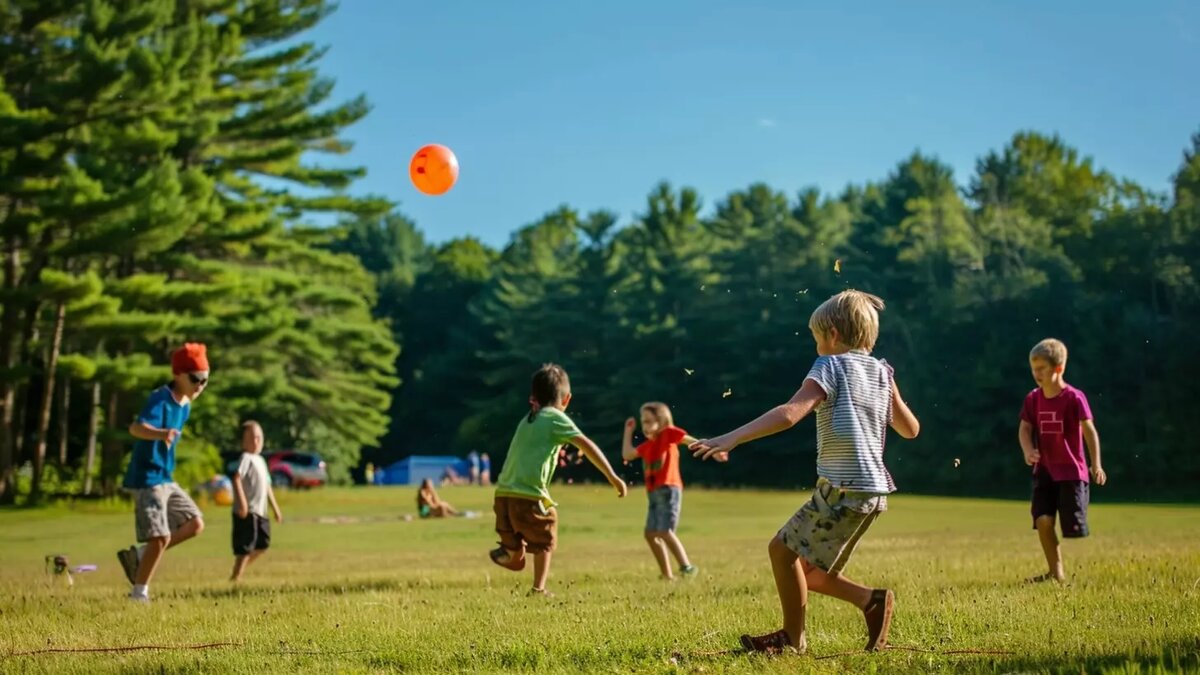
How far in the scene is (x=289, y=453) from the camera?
59500 mm

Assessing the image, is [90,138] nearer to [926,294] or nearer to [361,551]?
[361,551]

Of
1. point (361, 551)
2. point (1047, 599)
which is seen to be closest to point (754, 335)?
point (361, 551)

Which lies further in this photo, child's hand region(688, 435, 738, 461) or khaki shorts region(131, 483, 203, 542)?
khaki shorts region(131, 483, 203, 542)

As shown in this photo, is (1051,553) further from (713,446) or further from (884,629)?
(713,446)

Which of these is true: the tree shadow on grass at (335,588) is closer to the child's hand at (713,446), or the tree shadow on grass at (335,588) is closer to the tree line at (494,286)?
the child's hand at (713,446)

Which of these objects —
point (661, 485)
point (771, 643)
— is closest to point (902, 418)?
point (771, 643)

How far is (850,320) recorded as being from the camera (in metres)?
6.56

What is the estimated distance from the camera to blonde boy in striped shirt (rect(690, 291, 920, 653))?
6.31 meters

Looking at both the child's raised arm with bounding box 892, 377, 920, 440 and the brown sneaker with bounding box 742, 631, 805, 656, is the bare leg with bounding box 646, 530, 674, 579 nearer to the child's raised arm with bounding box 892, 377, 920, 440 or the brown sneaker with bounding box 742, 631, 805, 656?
the brown sneaker with bounding box 742, 631, 805, 656

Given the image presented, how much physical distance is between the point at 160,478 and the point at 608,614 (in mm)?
4567

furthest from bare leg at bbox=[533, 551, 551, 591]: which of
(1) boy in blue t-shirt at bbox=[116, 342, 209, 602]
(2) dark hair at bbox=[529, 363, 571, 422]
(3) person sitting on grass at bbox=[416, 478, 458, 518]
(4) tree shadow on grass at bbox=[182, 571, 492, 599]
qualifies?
(3) person sitting on grass at bbox=[416, 478, 458, 518]

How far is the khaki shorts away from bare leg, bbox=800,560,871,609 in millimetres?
6089

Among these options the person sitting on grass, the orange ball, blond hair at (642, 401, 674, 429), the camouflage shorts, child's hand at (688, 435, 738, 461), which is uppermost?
the orange ball

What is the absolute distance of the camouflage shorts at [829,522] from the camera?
20.7ft
